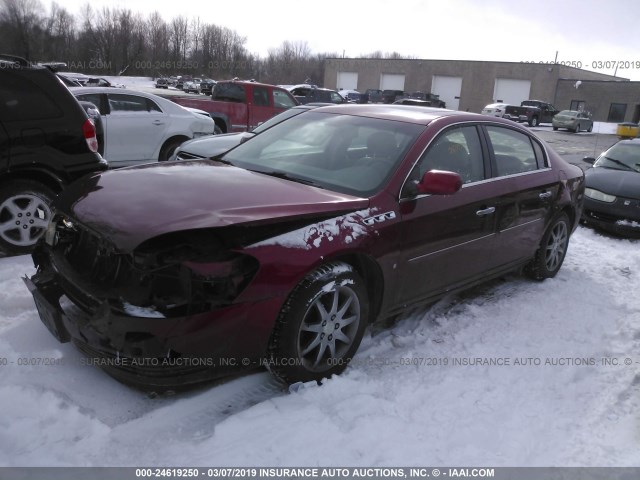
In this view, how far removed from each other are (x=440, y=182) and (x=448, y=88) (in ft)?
184

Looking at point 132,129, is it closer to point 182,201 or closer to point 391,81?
point 182,201

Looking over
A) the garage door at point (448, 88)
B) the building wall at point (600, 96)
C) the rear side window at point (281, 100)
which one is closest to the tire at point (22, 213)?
the rear side window at point (281, 100)

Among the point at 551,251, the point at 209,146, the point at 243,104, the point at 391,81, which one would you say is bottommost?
the point at 551,251

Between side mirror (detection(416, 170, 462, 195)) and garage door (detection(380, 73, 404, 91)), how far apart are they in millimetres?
58647

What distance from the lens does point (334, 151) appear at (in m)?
3.88

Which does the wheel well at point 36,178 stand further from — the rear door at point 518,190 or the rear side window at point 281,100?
the rear side window at point 281,100

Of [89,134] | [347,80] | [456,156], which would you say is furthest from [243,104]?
[347,80]

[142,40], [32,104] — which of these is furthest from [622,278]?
[142,40]

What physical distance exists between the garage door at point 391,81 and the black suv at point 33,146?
57.6 metres

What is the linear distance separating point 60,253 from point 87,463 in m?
1.32

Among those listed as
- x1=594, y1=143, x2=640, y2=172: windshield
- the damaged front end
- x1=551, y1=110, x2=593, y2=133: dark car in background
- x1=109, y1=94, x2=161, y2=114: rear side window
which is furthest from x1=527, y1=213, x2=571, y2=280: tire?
x1=551, y1=110, x2=593, y2=133: dark car in background

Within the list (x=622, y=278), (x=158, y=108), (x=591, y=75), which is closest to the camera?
(x=622, y=278)

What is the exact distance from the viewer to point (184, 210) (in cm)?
272

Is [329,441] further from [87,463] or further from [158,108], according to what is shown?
[158,108]
